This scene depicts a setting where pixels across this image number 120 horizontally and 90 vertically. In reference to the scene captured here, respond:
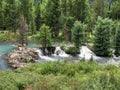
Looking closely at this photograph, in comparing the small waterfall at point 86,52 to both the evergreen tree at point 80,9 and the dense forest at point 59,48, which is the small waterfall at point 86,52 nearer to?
the dense forest at point 59,48

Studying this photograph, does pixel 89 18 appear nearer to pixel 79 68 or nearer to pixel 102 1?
pixel 102 1

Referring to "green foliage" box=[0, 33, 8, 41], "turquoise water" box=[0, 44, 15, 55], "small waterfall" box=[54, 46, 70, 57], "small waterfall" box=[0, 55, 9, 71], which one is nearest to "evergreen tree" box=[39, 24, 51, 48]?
"small waterfall" box=[54, 46, 70, 57]

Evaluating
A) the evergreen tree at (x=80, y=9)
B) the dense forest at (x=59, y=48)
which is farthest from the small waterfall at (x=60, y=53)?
the evergreen tree at (x=80, y=9)

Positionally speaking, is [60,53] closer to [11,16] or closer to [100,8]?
[11,16]

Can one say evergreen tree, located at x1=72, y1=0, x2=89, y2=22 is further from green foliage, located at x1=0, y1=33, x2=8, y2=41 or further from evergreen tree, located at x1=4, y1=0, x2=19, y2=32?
green foliage, located at x1=0, y1=33, x2=8, y2=41

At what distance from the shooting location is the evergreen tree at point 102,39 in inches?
1736

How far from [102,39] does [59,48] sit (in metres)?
7.00

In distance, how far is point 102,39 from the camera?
44312 mm

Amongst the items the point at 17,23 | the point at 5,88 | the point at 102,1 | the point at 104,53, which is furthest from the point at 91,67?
the point at 102,1

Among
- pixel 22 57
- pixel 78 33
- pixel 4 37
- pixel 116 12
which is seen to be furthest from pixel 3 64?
pixel 116 12

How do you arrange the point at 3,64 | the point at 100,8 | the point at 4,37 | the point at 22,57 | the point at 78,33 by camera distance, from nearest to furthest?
the point at 3,64 < the point at 22,57 < the point at 78,33 < the point at 4,37 < the point at 100,8

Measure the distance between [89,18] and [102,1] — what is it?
14456 mm

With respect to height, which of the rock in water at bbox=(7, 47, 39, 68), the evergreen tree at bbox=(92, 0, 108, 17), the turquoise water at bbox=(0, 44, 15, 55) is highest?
the evergreen tree at bbox=(92, 0, 108, 17)

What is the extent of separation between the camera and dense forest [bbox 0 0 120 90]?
15.5 meters
